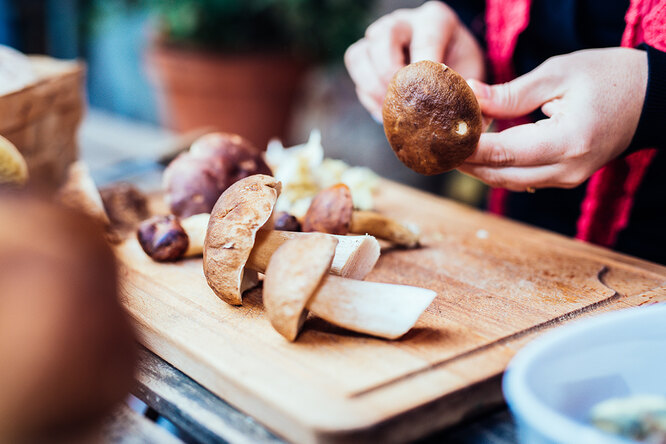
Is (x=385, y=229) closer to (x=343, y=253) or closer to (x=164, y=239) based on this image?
(x=343, y=253)

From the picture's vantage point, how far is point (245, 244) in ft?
3.68

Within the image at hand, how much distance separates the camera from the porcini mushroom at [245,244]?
1.13 m

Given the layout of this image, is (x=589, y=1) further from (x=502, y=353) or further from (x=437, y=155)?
(x=502, y=353)

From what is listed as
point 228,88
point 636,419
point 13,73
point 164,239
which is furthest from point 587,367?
point 228,88

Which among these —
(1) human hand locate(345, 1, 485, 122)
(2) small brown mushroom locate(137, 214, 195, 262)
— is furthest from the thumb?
(2) small brown mushroom locate(137, 214, 195, 262)

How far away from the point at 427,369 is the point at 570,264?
2.31 feet

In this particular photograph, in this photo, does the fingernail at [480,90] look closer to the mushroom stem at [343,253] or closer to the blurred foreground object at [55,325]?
the mushroom stem at [343,253]

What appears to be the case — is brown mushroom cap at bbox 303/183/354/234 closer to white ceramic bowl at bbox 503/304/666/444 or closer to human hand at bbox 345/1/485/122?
human hand at bbox 345/1/485/122

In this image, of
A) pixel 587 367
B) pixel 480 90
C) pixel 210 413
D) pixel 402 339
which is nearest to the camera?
pixel 587 367

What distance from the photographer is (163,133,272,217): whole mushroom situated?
1.58 meters

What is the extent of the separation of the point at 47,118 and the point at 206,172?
0.63 metres

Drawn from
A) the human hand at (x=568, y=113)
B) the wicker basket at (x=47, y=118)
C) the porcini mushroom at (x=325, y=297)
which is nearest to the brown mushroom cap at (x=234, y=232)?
the porcini mushroom at (x=325, y=297)

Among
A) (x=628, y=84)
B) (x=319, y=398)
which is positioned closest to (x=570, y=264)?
(x=628, y=84)

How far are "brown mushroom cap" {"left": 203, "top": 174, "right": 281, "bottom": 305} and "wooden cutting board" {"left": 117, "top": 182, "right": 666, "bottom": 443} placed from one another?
0.08 meters
